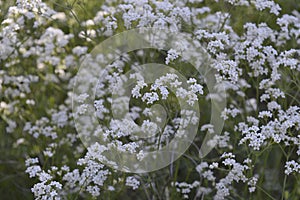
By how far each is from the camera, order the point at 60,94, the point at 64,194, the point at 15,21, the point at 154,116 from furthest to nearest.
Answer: the point at 60,94, the point at 15,21, the point at 64,194, the point at 154,116

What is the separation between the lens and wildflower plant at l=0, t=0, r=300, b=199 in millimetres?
3318

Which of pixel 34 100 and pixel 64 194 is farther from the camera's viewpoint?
pixel 34 100

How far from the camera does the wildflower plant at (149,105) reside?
332cm

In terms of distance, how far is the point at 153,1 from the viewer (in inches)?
170

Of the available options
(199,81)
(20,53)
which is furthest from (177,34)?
(20,53)

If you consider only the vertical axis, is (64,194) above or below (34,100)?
below

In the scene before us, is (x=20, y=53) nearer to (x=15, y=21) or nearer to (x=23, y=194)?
(x=15, y=21)

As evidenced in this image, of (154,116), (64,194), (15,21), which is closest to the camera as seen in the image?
(154,116)

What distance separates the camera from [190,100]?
3150 millimetres

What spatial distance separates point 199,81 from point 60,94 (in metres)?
2.08

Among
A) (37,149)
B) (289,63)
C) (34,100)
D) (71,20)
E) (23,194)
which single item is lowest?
(23,194)

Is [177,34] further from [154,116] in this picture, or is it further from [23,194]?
[23,194]

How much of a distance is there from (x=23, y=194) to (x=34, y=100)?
3.13ft

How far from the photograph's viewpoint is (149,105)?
378cm
